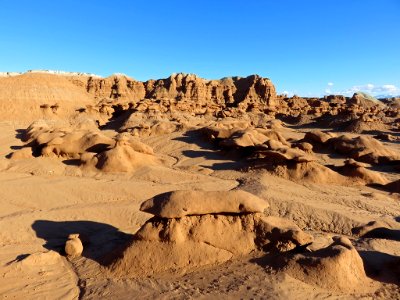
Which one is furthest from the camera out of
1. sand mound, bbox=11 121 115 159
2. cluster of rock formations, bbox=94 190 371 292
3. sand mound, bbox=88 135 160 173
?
sand mound, bbox=11 121 115 159

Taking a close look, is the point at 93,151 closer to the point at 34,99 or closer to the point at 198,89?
the point at 34,99

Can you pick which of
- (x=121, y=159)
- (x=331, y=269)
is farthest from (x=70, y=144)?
(x=331, y=269)

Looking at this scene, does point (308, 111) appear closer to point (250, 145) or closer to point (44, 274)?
point (250, 145)

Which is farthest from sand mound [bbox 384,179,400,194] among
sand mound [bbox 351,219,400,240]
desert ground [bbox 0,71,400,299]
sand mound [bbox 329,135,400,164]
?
sand mound [bbox 329,135,400,164]

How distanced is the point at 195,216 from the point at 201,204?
332mm

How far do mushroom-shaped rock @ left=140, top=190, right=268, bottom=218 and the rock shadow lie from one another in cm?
135

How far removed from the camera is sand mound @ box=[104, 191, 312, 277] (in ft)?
24.2

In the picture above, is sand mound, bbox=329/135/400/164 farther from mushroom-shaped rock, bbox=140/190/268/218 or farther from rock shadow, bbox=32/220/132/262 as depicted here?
rock shadow, bbox=32/220/132/262

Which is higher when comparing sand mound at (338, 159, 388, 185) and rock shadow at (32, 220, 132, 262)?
sand mound at (338, 159, 388, 185)

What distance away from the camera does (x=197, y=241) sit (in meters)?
7.57

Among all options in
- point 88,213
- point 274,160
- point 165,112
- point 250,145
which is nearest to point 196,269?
point 88,213

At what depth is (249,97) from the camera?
56.7 metres

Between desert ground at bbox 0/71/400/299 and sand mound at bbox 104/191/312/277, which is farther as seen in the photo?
sand mound at bbox 104/191/312/277

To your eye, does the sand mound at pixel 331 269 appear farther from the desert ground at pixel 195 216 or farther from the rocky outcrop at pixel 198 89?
the rocky outcrop at pixel 198 89
